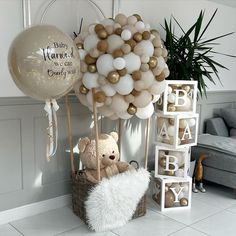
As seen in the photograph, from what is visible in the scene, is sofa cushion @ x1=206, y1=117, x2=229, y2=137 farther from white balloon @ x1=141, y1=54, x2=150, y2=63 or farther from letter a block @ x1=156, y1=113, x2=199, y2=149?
white balloon @ x1=141, y1=54, x2=150, y2=63

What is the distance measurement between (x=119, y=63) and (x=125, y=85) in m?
0.15

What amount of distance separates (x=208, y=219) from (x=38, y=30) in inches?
76.9

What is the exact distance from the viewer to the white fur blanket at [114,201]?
85.7 inches

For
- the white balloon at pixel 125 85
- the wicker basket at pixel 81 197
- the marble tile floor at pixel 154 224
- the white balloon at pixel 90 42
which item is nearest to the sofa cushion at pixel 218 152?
the marble tile floor at pixel 154 224

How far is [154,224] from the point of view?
239cm

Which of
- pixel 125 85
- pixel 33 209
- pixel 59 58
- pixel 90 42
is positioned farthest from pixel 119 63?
pixel 33 209

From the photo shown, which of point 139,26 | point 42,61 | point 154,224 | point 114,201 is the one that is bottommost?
point 154,224

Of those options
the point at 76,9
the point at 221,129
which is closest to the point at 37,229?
the point at 76,9

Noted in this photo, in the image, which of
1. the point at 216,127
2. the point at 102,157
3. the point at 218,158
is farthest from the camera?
the point at 216,127

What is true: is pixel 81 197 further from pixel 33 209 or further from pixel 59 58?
pixel 59 58

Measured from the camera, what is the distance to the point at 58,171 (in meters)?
2.65

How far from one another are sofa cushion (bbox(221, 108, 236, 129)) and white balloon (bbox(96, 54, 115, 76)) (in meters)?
2.47

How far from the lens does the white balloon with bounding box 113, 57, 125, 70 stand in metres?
1.97

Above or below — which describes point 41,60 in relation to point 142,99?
above
